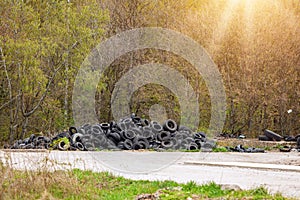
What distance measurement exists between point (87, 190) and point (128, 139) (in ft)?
37.0

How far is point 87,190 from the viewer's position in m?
7.54

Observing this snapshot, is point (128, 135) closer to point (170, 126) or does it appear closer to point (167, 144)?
point (167, 144)

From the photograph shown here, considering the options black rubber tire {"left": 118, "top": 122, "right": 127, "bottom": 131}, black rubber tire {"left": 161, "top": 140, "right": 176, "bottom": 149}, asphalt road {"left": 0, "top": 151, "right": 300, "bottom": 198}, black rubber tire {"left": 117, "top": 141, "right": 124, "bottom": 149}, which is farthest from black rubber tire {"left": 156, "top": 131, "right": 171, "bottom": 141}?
asphalt road {"left": 0, "top": 151, "right": 300, "bottom": 198}

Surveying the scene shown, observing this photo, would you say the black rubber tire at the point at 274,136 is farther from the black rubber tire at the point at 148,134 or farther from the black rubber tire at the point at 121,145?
the black rubber tire at the point at 121,145

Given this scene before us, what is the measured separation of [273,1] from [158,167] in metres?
17.5

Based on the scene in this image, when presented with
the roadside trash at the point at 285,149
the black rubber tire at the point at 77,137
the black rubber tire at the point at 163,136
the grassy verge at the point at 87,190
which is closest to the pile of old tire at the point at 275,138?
the roadside trash at the point at 285,149

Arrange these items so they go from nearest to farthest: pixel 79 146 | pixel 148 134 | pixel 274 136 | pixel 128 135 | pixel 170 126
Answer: pixel 79 146 → pixel 128 135 → pixel 148 134 → pixel 170 126 → pixel 274 136

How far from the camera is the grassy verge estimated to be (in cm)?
673

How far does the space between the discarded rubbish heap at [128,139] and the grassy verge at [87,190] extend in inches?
400

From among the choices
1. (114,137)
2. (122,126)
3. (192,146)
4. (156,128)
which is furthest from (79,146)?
(192,146)

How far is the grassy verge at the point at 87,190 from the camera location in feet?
22.1

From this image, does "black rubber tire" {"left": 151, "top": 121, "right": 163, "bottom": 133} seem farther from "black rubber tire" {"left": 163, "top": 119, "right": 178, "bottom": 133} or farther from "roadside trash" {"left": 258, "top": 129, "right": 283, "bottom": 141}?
"roadside trash" {"left": 258, "top": 129, "right": 283, "bottom": 141}

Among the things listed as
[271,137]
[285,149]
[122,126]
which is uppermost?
[122,126]

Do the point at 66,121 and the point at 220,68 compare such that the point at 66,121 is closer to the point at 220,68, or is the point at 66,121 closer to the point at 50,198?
the point at 220,68
